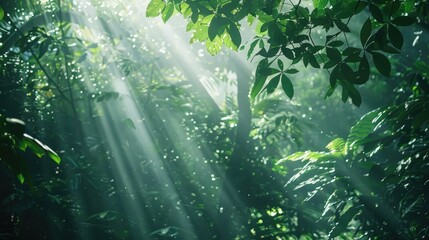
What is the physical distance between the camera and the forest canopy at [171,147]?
2896 mm

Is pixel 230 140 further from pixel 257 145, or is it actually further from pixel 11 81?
pixel 11 81

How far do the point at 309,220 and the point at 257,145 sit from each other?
3.60 ft

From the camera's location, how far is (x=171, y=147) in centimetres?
439

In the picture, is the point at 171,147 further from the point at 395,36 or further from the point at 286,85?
the point at 395,36

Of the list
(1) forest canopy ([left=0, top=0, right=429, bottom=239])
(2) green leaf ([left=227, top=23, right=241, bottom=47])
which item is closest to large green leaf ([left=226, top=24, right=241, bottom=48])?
(2) green leaf ([left=227, top=23, right=241, bottom=47])

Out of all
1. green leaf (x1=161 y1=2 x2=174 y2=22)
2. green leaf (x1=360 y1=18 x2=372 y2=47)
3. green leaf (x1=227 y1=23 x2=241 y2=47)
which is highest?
green leaf (x1=161 y1=2 x2=174 y2=22)

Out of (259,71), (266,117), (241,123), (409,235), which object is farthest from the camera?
(266,117)

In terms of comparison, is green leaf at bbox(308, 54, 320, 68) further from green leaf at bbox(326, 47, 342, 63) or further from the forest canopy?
the forest canopy

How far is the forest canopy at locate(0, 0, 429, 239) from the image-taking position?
2.90 meters

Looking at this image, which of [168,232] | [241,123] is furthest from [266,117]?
[168,232]

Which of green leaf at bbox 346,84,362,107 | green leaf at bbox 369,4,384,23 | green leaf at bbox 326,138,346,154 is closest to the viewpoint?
green leaf at bbox 369,4,384,23

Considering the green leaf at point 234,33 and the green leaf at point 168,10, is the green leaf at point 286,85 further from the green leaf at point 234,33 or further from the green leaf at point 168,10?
the green leaf at point 168,10

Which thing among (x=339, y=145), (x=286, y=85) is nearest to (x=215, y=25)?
(x=286, y=85)

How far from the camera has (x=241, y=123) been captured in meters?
3.92
